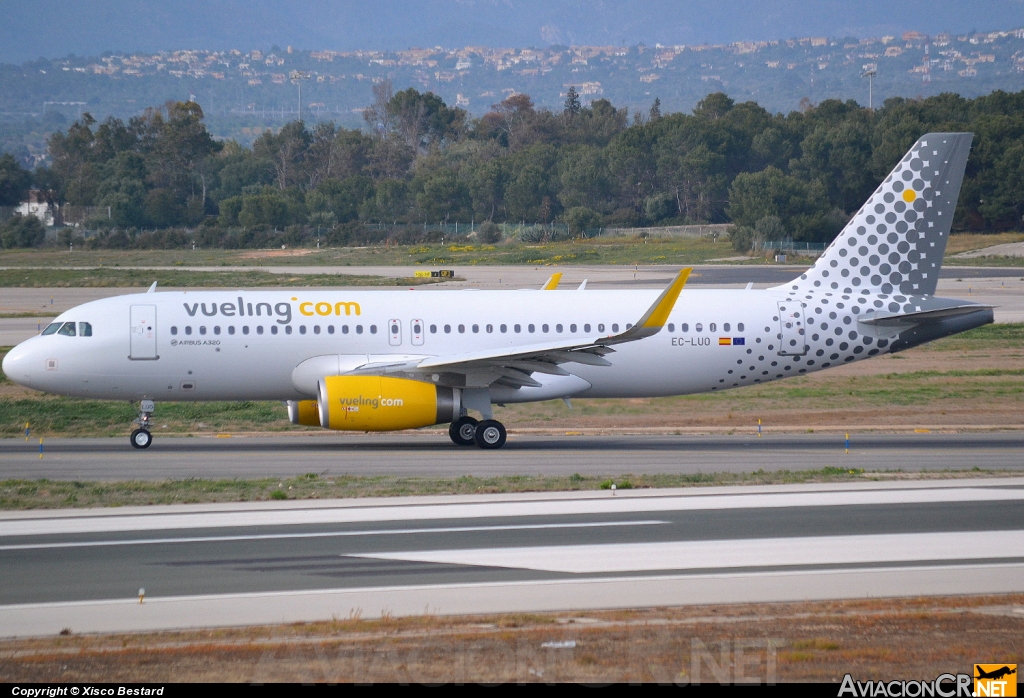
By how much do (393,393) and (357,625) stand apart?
12941 millimetres

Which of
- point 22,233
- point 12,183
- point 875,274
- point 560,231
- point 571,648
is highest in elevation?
point 12,183

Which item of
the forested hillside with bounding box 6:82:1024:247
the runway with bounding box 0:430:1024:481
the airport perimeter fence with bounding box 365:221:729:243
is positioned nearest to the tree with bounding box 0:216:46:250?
the forested hillside with bounding box 6:82:1024:247

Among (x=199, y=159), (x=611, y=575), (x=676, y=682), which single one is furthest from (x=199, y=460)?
(x=199, y=159)

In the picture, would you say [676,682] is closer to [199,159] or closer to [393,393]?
[393,393]

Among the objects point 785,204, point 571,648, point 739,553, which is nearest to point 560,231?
point 785,204

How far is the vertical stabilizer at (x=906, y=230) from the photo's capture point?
2842 centimetres

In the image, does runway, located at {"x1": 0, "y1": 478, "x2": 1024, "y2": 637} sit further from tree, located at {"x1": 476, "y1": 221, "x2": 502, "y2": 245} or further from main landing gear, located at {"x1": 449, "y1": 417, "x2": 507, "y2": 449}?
tree, located at {"x1": 476, "y1": 221, "x2": 502, "y2": 245}

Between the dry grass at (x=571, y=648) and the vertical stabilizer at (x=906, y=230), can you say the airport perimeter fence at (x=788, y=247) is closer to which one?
the vertical stabilizer at (x=906, y=230)

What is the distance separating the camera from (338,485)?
21141mm

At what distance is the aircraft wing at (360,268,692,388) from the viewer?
976 inches

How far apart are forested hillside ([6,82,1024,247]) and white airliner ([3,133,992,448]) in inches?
3278

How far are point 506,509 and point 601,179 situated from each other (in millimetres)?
134664

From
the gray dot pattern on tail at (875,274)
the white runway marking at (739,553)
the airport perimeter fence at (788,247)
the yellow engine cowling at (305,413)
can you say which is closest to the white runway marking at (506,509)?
the white runway marking at (739,553)

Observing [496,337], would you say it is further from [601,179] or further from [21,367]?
[601,179]
